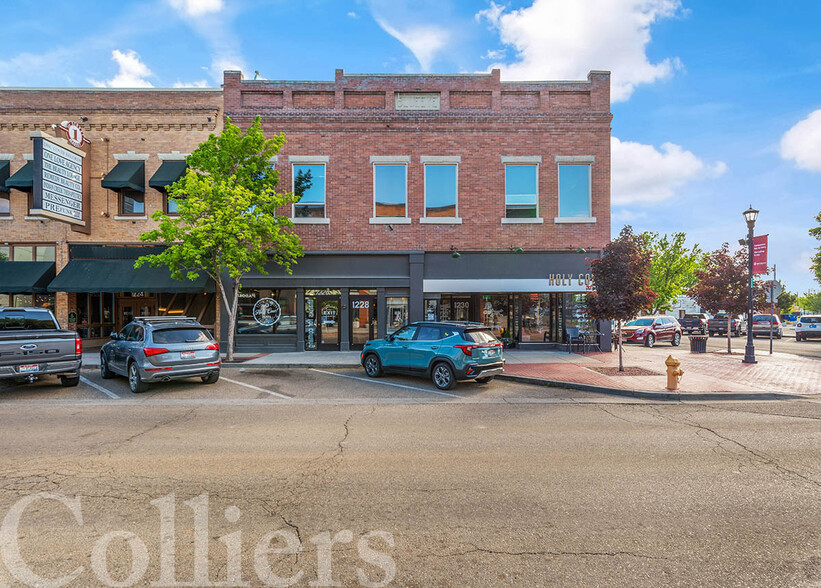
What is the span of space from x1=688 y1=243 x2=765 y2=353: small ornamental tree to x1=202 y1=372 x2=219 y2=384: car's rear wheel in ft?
64.7

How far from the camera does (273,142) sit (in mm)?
14758

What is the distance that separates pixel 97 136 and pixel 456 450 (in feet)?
65.5

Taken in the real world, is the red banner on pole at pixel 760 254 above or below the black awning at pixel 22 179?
below

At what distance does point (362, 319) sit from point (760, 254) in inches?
602

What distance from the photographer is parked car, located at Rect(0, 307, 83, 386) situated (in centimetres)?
904

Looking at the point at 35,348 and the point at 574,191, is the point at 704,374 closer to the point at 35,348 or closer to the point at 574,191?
the point at 574,191

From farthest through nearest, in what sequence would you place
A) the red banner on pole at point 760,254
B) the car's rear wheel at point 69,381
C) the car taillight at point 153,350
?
the red banner on pole at point 760,254 < the car's rear wheel at point 69,381 < the car taillight at point 153,350

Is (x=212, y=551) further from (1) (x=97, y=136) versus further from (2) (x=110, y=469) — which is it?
(1) (x=97, y=136)

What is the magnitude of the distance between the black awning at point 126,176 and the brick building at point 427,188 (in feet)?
14.4

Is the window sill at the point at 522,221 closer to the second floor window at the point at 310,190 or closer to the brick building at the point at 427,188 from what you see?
the brick building at the point at 427,188

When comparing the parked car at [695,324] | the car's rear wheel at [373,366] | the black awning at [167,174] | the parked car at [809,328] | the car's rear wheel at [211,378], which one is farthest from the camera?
the parked car at [695,324]

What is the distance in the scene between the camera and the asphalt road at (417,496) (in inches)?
124

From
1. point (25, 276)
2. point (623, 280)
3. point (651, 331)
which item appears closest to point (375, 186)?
point (623, 280)

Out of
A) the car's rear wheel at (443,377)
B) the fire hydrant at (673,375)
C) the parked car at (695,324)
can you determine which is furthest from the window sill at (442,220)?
the parked car at (695,324)
